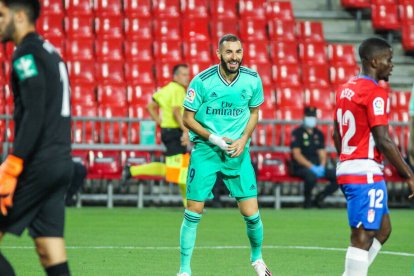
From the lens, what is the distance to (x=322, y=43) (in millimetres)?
22703

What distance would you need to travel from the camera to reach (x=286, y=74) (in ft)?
71.2

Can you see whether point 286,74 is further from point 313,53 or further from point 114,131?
point 114,131

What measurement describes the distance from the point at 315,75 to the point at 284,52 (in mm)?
871

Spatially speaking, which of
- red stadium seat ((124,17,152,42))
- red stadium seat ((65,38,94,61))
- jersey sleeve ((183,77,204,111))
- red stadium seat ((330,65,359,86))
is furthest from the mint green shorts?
red stadium seat ((330,65,359,86))

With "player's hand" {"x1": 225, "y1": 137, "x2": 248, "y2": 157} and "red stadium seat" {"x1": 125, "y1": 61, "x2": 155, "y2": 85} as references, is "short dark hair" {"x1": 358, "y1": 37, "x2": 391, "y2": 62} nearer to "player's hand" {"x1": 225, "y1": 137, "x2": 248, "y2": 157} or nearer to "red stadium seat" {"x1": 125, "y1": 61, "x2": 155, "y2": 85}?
"player's hand" {"x1": 225, "y1": 137, "x2": 248, "y2": 157}

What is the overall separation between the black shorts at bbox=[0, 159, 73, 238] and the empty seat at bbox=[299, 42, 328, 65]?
53.2ft

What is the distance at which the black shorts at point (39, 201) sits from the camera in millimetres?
6184

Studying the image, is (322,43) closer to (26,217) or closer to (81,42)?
(81,42)

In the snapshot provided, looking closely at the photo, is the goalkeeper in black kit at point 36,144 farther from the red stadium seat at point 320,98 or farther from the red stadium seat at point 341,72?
the red stadium seat at point 341,72

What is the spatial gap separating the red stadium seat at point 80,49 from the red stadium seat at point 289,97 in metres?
3.81

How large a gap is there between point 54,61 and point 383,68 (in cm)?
260

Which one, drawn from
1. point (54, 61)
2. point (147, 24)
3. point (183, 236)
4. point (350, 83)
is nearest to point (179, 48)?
point (147, 24)

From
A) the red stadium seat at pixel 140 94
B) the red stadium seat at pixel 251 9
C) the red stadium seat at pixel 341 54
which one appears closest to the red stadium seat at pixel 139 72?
the red stadium seat at pixel 140 94

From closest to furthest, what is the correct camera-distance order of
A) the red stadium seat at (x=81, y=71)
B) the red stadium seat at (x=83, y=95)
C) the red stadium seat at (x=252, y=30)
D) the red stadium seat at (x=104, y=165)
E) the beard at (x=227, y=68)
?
the beard at (x=227, y=68) < the red stadium seat at (x=104, y=165) < the red stadium seat at (x=83, y=95) < the red stadium seat at (x=81, y=71) < the red stadium seat at (x=252, y=30)
